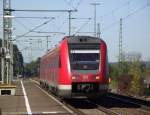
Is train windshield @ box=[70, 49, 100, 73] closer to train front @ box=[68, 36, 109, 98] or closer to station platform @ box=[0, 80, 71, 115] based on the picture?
train front @ box=[68, 36, 109, 98]

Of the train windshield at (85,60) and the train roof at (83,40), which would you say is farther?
the train roof at (83,40)

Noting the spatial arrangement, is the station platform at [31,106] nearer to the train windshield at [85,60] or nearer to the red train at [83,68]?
the red train at [83,68]

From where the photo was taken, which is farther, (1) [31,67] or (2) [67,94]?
(1) [31,67]

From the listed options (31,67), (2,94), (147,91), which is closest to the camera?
(2,94)

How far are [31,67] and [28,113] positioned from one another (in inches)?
5304

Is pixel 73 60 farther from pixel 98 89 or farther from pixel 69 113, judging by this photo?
pixel 69 113

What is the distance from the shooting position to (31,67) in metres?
155

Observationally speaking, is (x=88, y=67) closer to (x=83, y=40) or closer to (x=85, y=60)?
(x=85, y=60)

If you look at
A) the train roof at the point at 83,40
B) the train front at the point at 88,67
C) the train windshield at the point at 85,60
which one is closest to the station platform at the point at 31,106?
the train front at the point at 88,67

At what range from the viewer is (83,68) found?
23.6 meters

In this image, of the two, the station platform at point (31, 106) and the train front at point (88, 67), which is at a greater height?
the train front at point (88, 67)

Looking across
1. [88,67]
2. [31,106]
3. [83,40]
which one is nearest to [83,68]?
[88,67]

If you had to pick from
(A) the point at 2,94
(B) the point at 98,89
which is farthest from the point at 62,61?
(A) the point at 2,94

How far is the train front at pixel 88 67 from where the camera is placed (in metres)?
23.4
